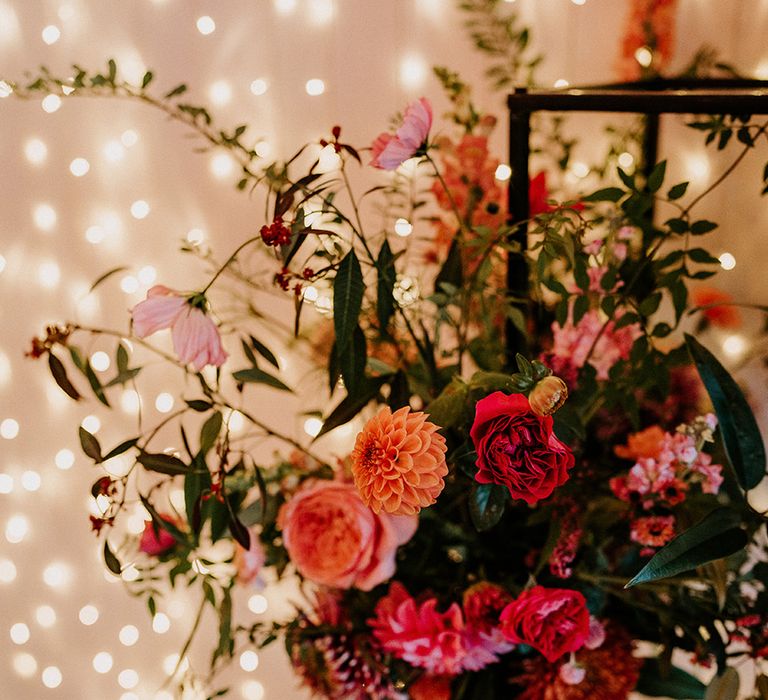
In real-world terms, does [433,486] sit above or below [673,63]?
below

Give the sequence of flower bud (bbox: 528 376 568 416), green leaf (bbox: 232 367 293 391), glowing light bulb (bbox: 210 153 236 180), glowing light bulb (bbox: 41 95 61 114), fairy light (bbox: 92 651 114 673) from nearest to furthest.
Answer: flower bud (bbox: 528 376 568 416) → green leaf (bbox: 232 367 293 391) → glowing light bulb (bbox: 41 95 61 114) → glowing light bulb (bbox: 210 153 236 180) → fairy light (bbox: 92 651 114 673)

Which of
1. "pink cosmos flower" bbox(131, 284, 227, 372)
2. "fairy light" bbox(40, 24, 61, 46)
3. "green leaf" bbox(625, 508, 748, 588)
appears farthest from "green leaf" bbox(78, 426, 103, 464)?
"fairy light" bbox(40, 24, 61, 46)

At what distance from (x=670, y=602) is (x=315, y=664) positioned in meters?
0.40

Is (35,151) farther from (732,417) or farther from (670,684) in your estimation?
(670,684)

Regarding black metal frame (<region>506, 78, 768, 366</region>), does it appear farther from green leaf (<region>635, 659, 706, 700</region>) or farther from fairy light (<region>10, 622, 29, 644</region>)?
fairy light (<region>10, 622, 29, 644</region>)

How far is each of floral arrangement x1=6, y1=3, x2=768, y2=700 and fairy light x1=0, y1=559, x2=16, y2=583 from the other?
1.14ft

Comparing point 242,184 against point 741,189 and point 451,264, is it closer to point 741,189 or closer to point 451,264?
point 451,264

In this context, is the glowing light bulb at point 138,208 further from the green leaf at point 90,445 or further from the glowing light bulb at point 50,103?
the green leaf at point 90,445

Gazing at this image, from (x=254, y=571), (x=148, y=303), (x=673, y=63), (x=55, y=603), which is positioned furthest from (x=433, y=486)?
(x=673, y=63)

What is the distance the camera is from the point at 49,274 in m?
1.10

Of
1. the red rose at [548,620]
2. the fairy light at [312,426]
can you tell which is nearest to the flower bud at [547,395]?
the red rose at [548,620]

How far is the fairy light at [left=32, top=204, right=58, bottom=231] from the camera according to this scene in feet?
3.52

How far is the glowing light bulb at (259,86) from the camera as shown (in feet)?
3.62

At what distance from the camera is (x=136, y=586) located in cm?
116
